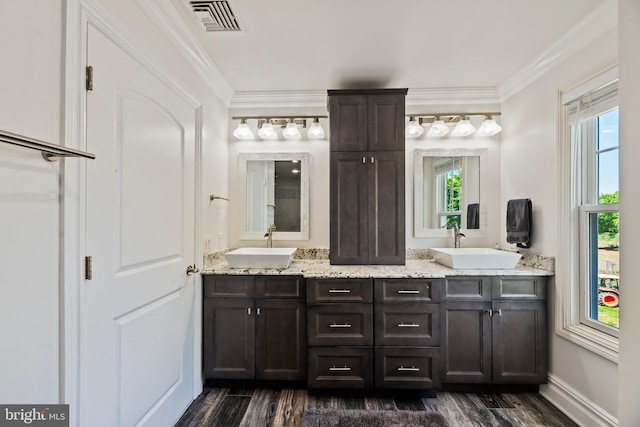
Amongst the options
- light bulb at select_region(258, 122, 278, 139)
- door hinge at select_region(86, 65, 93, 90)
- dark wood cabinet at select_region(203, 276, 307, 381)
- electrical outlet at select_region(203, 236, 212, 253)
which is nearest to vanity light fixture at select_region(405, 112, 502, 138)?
light bulb at select_region(258, 122, 278, 139)

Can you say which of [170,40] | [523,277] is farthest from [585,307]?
[170,40]

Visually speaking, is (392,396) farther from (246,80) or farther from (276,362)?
(246,80)

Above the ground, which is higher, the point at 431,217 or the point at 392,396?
the point at 431,217

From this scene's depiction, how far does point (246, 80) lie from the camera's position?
2623 millimetres

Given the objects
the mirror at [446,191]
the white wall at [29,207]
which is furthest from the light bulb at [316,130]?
the white wall at [29,207]

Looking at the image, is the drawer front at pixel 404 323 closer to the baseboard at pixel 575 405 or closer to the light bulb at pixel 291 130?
the baseboard at pixel 575 405

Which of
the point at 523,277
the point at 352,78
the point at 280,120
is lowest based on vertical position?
the point at 523,277

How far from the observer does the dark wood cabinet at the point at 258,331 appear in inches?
88.1

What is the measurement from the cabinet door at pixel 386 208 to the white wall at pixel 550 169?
1043 mm

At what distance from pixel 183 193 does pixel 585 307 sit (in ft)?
9.33

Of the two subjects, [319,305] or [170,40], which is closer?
[170,40]

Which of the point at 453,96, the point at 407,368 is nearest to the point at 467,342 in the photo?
the point at 407,368

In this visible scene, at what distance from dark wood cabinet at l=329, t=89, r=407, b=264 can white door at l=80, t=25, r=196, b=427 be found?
1.19m

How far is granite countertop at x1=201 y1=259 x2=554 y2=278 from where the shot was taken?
2.17m
